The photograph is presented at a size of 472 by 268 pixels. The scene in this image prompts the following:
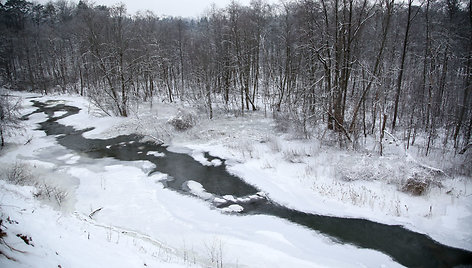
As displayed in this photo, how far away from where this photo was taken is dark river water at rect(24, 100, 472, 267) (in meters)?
7.12

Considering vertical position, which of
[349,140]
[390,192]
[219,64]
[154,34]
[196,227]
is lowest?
[196,227]

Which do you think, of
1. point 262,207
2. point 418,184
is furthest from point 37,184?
point 418,184

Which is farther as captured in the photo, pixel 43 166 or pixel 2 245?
pixel 43 166

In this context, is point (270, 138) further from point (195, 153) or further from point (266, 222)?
point (266, 222)

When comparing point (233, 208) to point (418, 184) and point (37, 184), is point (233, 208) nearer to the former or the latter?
point (418, 184)

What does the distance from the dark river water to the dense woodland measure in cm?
551

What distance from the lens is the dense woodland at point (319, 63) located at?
1447 centimetres

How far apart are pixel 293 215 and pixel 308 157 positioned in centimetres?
476

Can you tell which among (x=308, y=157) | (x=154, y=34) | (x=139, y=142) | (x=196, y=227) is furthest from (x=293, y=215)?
(x=154, y=34)

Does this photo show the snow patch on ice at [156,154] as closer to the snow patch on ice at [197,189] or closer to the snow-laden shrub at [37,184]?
the snow patch on ice at [197,189]

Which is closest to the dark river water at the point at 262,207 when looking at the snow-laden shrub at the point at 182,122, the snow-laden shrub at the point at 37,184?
the snow-laden shrub at the point at 182,122

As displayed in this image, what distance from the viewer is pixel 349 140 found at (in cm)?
1352

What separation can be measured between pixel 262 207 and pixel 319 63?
35.8ft

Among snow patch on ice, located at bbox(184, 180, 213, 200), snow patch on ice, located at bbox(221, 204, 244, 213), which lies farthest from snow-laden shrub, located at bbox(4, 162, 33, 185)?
snow patch on ice, located at bbox(221, 204, 244, 213)
